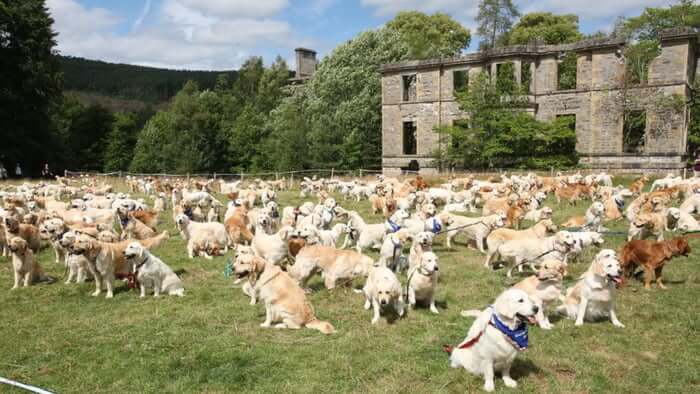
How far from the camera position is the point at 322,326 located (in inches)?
281

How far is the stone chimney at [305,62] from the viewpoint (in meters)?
71.1

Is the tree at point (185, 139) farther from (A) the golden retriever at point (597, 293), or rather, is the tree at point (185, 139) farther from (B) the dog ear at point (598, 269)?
(B) the dog ear at point (598, 269)

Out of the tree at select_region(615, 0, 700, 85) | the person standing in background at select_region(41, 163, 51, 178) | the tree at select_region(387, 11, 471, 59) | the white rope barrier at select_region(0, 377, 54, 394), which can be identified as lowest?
the white rope barrier at select_region(0, 377, 54, 394)

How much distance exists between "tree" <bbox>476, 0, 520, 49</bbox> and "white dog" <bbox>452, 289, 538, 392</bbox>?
5516 centimetres

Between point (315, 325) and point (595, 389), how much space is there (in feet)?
11.8

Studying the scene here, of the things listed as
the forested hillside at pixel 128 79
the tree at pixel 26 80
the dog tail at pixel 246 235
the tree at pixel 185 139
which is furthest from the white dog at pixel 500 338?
the forested hillside at pixel 128 79

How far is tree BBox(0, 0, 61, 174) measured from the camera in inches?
1679

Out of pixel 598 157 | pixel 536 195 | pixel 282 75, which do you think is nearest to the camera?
pixel 536 195

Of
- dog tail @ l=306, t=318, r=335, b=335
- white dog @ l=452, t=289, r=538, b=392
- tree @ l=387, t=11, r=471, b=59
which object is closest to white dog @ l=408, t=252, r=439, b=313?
dog tail @ l=306, t=318, r=335, b=335

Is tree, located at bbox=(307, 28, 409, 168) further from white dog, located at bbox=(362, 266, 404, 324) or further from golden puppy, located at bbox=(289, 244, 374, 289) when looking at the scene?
white dog, located at bbox=(362, 266, 404, 324)

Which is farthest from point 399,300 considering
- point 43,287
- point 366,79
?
point 366,79

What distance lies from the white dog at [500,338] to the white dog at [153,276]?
222 inches

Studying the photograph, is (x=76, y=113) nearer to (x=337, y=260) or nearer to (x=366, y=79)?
(x=366, y=79)

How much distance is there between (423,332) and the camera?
7.11 meters
